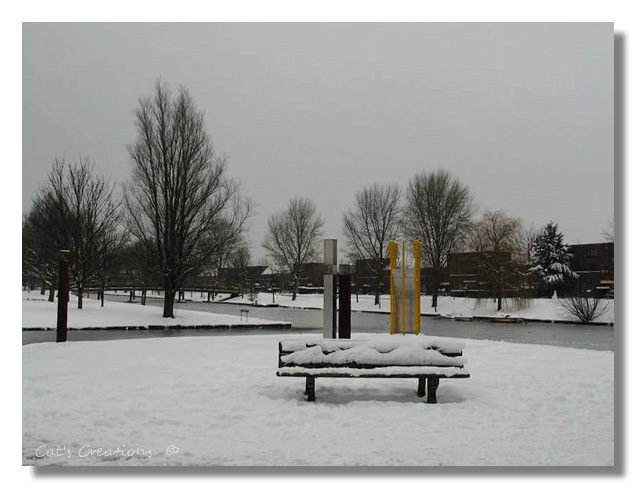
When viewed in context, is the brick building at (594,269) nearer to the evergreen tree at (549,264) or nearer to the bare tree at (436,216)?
the evergreen tree at (549,264)

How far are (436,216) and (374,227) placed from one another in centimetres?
754

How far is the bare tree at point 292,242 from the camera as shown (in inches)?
2143

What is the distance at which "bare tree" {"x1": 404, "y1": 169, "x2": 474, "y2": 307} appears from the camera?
120 ft

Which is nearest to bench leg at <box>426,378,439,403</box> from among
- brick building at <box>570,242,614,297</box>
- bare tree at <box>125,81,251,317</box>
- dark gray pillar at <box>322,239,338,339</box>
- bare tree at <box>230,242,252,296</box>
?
dark gray pillar at <box>322,239,338,339</box>

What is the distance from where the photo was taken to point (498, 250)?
3797 centimetres

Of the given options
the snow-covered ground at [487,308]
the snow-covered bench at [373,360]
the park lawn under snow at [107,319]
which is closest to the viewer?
the snow-covered bench at [373,360]

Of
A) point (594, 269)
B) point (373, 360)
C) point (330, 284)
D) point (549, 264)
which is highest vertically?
point (549, 264)

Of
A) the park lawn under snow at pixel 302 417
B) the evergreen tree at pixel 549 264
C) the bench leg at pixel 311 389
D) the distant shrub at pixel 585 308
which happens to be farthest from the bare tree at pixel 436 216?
the bench leg at pixel 311 389

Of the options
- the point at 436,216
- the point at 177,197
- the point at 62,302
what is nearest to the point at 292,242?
the point at 436,216

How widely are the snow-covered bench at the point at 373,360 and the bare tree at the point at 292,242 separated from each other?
4546 cm

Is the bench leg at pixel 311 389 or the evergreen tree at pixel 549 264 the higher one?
the evergreen tree at pixel 549 264

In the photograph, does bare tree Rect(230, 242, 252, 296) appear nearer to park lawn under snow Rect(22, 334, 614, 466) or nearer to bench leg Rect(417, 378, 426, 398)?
park lawn under snow Rect(22, 334, 614, 466)

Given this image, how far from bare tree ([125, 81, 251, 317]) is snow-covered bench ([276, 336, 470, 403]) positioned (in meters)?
17.3

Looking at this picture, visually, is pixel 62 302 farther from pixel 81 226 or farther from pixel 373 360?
pixel 81 226
